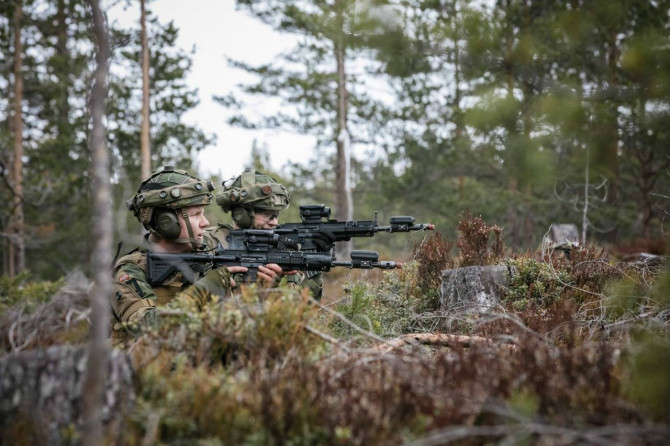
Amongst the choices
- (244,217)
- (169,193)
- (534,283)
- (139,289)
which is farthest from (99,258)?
(534,283)

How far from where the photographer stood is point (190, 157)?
16703 millimetres

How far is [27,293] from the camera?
482 centimetres

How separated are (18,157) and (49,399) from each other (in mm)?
14690

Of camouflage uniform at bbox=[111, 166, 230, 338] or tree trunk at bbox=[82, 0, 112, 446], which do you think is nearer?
tree trunk at bbox=[82, 0, 112, 446]

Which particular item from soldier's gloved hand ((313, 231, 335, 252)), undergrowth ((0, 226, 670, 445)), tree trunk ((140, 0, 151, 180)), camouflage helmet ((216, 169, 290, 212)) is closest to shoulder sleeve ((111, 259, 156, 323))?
undergrowth ((0, 226, 670, 445))

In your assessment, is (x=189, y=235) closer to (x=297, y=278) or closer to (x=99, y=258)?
(x=297, y=278)

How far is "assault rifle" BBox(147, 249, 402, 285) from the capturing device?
463 centimetres

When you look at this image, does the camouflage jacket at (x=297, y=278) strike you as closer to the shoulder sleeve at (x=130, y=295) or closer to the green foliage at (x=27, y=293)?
the green foliage at (x=27, y=293)

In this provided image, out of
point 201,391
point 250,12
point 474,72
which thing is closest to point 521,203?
point 250,12

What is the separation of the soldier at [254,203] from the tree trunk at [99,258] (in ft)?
13.2

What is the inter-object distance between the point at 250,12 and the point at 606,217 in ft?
36.5

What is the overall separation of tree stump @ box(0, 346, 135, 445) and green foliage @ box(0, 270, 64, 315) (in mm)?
981

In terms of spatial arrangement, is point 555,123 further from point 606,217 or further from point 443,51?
point 606,217

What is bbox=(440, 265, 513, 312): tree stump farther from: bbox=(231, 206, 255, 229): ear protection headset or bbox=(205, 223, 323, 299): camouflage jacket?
bbox=(231, 206, 255, 229): ear protection headset
